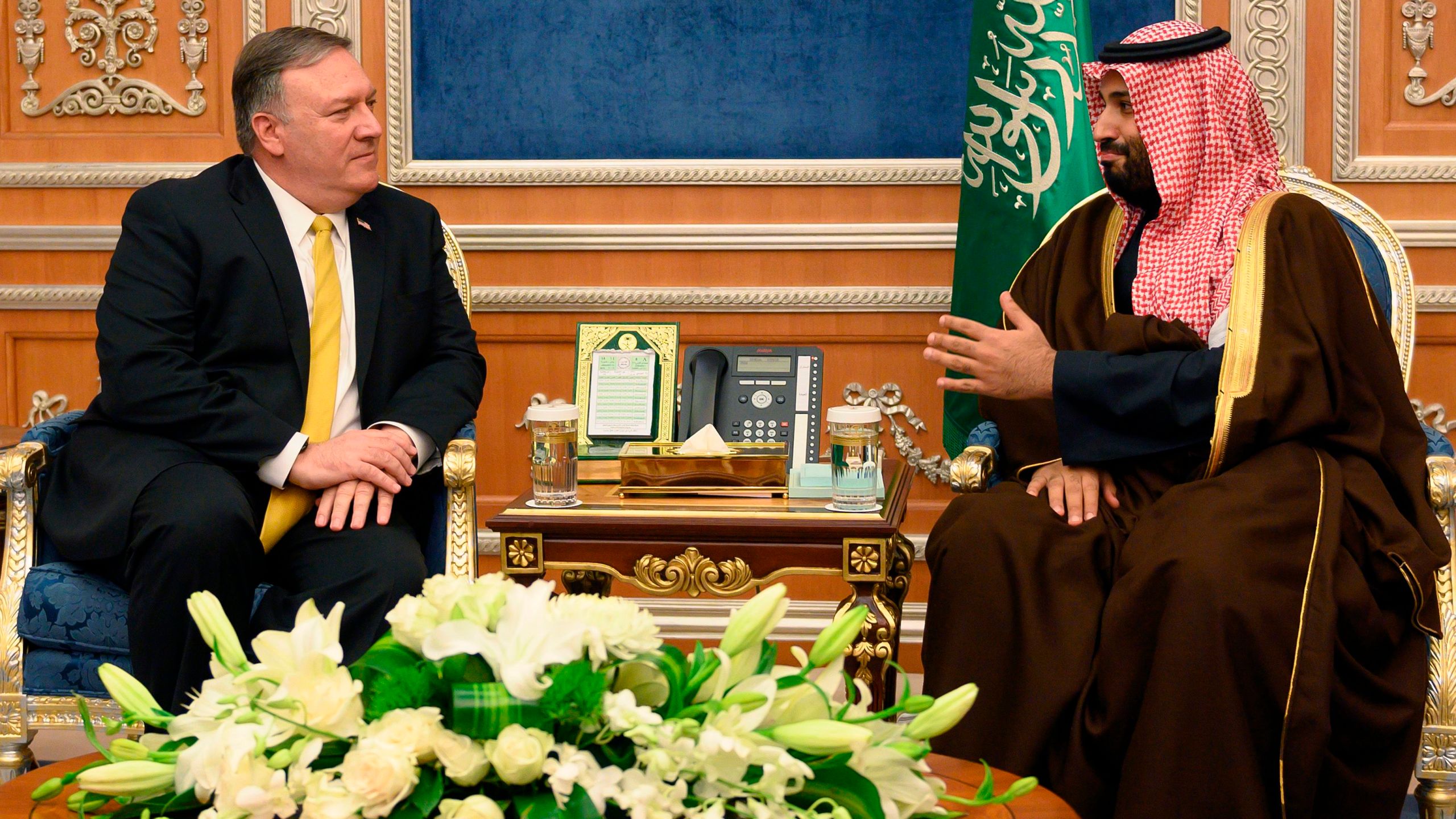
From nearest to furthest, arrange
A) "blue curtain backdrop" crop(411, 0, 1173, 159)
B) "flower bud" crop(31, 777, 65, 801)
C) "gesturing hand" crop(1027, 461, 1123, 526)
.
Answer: "flower bud" crop(31, 777, 65, 801) → "gesturing hand" crop(1027, 461, 1123, 526) → "blue curtain backdrop" crop(411, 0, 1173, 159)

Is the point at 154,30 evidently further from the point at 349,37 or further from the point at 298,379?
the point at 298,379

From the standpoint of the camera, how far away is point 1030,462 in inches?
115

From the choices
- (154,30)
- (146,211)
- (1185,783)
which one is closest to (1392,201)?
(1185,783)

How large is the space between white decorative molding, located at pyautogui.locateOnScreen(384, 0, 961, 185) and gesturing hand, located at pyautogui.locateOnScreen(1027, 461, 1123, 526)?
4.24ft

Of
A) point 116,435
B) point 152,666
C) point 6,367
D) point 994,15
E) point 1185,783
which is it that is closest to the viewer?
point 1185,783

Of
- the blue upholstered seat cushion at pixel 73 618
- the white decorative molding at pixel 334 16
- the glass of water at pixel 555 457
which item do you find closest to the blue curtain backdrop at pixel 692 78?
the white decorative molding at pixel 334 16

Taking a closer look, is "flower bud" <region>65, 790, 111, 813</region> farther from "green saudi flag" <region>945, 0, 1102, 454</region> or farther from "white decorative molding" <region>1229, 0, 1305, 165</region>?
"white decorative molding" <region>1229, 0, 1305, 165</region>

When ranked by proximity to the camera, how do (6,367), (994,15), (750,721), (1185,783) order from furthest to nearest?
(6,367) < (994,15) < (1185,783) < (750,721)

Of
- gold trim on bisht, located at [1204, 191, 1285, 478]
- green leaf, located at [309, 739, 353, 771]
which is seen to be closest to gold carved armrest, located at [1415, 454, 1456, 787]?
gold trim on bisht, located at [1204, 191, 1285, 478]

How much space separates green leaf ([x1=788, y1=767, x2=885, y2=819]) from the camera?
1.20 m

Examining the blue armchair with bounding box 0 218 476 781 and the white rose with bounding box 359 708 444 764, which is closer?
the white rose with bounding box 359 708 444 764

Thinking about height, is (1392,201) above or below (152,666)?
above

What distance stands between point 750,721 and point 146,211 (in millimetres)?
2273

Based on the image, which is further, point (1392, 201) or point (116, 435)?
point (1392, 201)
